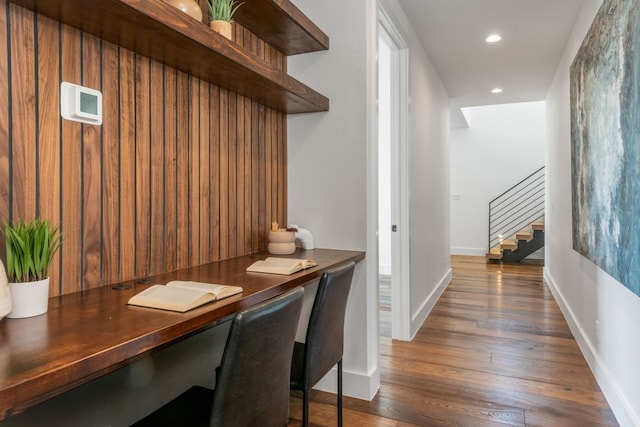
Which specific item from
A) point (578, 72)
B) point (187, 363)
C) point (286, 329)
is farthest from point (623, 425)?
point (578, 72)

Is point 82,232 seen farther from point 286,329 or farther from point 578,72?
point 578,72

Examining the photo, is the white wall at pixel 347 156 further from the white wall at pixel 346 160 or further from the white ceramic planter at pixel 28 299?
the white ceramic planter at pixel 28 299

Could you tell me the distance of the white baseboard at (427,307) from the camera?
3.35 metres

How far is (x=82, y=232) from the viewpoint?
1.31 m

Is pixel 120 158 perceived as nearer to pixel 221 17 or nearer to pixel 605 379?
pixel 221 17

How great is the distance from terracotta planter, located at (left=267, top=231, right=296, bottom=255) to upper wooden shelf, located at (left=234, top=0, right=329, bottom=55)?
3.49 ft

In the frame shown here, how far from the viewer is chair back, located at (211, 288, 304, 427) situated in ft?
3.34

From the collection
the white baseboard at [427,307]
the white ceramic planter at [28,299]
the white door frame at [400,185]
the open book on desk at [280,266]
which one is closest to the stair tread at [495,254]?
the white baseboard at [427,307]

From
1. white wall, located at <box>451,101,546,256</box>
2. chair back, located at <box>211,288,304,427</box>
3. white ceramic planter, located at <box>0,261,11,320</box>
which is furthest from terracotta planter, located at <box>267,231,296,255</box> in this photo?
white wall, located at <box>451,101,546,256</box>

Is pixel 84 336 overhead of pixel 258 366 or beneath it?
overhead

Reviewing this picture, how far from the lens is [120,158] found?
4.71 feet

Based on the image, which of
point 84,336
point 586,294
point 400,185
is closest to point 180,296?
point 84,336

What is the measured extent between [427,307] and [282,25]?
114 inches

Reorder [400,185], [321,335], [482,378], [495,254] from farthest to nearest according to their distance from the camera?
1. [495,254]
2. [400,185]
3. [482,378]
4. [321,335]
